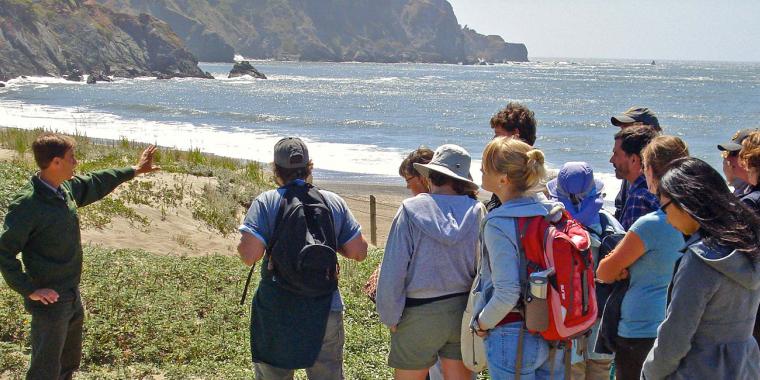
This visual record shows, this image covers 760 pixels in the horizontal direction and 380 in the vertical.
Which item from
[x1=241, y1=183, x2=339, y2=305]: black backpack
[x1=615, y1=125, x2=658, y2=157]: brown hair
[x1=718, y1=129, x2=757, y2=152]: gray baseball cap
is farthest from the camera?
[x1=718, y1=129, x2=757, y2=152]: gray baseball cap

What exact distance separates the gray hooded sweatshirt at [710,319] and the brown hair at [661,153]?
2.15ft

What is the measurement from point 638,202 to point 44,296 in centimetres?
338

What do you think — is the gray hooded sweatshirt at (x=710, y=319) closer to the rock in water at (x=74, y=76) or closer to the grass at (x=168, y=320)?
the grass at (x=168, y=320)

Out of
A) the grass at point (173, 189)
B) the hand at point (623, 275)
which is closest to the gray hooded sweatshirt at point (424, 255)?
the hand at point (623, 275)

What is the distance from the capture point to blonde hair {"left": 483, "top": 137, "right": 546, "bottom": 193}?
341 cm

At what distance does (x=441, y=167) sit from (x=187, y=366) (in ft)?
9.13

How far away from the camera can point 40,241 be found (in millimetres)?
4301

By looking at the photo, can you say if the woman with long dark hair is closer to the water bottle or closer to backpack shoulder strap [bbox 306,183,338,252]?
the water bottle

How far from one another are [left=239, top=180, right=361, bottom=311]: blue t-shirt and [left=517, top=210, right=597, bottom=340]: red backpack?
1.02 m

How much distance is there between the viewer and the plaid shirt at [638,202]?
4312mm

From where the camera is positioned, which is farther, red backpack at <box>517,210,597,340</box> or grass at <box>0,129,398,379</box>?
grass at <box>0,129,398,379</box>

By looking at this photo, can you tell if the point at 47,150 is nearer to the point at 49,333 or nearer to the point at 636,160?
the point at 49,333

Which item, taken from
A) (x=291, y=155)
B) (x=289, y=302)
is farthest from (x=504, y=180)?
(x=289, y=302)

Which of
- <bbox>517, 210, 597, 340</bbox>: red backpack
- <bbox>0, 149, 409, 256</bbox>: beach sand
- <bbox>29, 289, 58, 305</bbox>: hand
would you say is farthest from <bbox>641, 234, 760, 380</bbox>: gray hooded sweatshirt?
<bbox>0, 149, 409, 256</bbox>: beach sand
